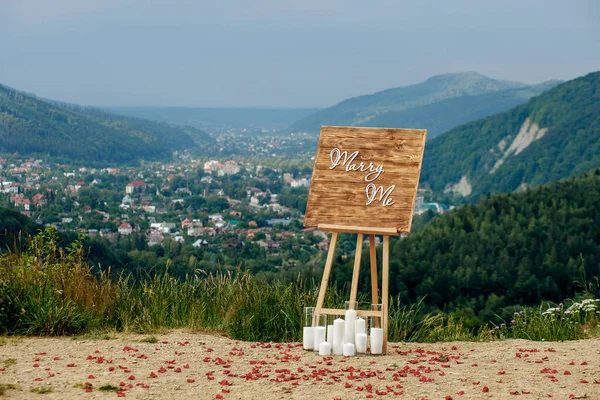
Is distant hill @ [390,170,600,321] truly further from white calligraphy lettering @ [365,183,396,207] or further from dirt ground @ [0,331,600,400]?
dirt ground @ [0,331,600,400]

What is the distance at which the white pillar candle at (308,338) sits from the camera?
313 inches

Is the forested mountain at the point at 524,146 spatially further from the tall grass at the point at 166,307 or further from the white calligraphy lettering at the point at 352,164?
the white calligraphy lettering at the point at 352,164

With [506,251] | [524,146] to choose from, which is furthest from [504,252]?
[524,146]

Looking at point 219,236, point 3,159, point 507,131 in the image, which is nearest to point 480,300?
point 219,236

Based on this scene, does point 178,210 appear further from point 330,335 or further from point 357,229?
point 330,335

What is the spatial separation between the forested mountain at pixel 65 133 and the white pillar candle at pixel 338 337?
112 meters

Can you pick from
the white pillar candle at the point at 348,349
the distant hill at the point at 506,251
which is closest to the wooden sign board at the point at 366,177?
the white pillar candle at the point at 348,349

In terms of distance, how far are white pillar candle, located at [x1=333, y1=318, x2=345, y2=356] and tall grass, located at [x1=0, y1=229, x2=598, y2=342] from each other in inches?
44.4

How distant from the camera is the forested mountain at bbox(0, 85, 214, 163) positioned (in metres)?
115

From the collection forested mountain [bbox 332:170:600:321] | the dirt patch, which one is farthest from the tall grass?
the dirt patch

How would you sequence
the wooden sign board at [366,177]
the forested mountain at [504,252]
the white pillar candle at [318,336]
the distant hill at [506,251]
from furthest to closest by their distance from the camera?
the distant hill at [506,251] < the forested mountain at [504,252] < the wooden sign board at [366,177] < the white pillar candle at [318,336]

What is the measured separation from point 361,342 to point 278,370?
1.25 metres

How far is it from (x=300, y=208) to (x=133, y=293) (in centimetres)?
10827

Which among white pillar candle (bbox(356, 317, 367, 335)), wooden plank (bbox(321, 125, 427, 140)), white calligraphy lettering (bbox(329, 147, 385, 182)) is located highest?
wooden plank (bbox(321, 125, 427, 140))
